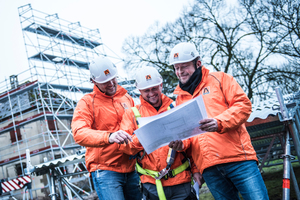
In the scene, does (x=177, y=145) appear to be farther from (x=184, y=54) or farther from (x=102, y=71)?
(x=102, y=71)

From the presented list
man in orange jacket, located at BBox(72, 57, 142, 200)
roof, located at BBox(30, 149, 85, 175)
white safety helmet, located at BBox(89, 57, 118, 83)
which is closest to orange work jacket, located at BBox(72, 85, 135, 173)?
man in orange jacket, located at BBox(72, 57, 142, 200)

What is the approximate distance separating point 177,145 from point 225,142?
1.36 ft

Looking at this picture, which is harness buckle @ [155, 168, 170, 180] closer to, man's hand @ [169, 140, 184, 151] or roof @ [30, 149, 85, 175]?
man's hand @ [169, 140, 184, 151]

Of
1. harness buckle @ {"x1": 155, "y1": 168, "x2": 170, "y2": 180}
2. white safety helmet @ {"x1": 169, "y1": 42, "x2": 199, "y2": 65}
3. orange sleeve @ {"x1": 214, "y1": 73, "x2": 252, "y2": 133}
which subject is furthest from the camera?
white safety helmet @ {"x1": 169, "y1": 42, "x2": 199, "y2": 65}

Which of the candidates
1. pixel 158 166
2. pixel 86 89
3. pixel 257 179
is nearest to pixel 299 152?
pixel 257 179

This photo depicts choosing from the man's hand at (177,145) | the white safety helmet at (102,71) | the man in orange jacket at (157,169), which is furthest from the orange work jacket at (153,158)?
the white safety helmet at (102,71)

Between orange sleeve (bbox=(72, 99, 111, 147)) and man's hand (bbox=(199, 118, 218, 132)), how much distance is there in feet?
2.75

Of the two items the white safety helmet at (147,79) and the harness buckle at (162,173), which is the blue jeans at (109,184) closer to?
the harness buckle at (162,173)

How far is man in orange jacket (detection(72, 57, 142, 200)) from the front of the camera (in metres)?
2.82

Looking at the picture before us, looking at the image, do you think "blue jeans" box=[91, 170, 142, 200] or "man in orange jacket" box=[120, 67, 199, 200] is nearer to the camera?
"man in orange jacket" box=[120, 67, 199, 200]

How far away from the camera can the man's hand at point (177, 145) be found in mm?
2480

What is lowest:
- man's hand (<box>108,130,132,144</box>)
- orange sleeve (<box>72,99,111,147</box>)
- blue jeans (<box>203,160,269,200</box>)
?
blue jeans (<box>203,160,269,200</box>)

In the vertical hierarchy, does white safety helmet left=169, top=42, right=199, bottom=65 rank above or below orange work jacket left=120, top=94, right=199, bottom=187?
above

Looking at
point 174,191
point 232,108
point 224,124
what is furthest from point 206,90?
point 174,191
